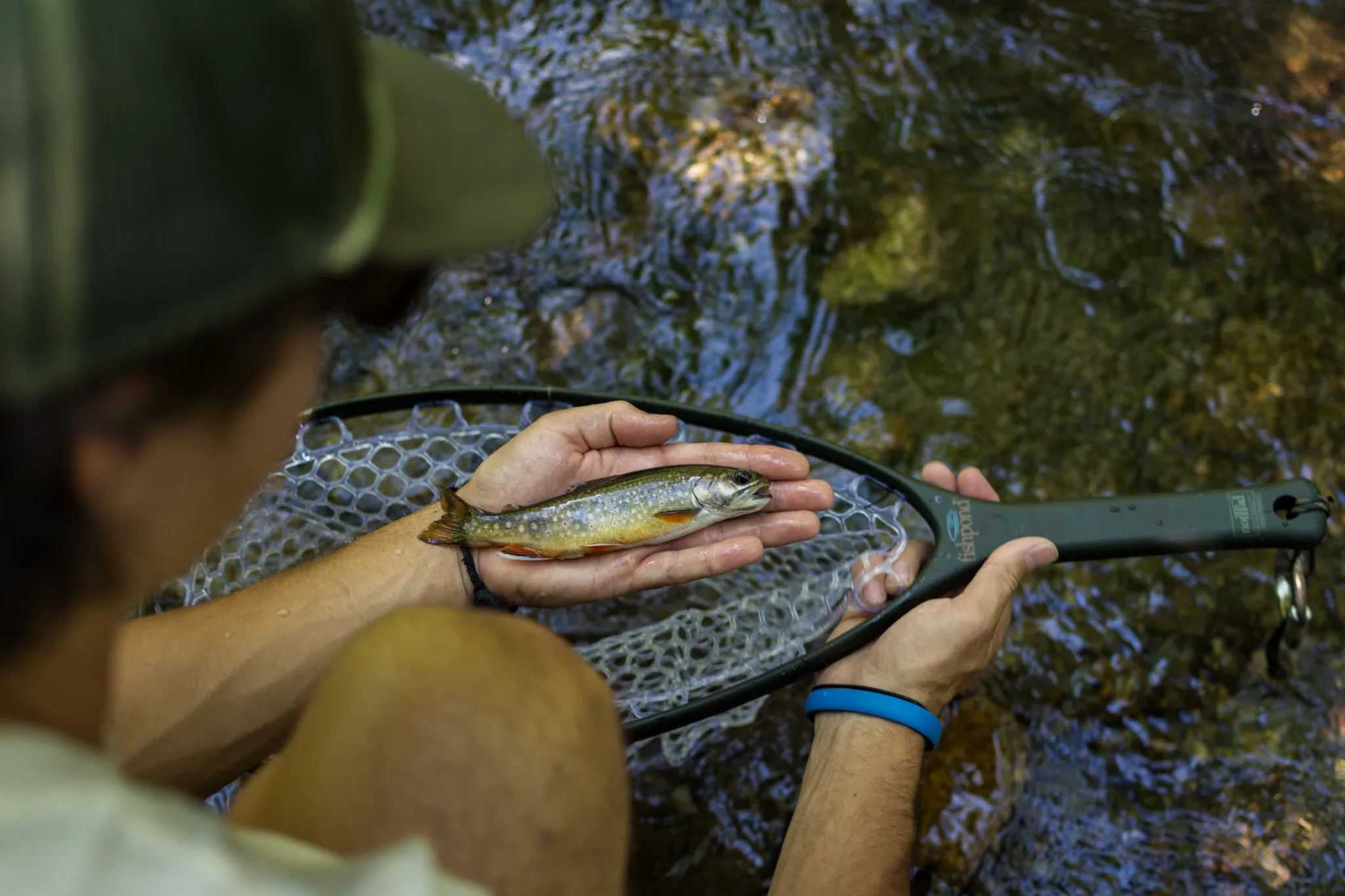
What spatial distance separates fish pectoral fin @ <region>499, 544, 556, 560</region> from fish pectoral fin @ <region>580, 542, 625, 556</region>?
128mm

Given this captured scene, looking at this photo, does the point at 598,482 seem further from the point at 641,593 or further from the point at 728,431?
the point at 641,593

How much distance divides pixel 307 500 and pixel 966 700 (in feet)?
8.85

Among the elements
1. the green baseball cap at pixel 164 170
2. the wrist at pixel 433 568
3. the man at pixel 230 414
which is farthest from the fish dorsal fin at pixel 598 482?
the green baseball cap at pixel 164 170

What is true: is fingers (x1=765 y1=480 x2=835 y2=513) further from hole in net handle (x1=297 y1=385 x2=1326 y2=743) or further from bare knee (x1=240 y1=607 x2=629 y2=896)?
bare knee (x1=240 y1=607 x2=629 y2=896)

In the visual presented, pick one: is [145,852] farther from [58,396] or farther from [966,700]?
[966,700]

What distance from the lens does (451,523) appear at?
3041 millimetres

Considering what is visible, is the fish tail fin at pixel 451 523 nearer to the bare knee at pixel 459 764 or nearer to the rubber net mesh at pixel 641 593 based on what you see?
the rubber net mesh at pixel 641 593

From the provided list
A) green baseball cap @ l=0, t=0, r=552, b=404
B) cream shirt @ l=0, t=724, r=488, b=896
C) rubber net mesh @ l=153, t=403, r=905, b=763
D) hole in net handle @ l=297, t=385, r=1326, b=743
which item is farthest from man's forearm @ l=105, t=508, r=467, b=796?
green baseball cap @ l=0, t=0, r=552, b=404

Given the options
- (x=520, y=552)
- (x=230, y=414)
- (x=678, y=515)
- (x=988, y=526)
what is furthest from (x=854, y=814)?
(x=230, y=414)

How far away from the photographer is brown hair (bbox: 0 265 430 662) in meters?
0.95

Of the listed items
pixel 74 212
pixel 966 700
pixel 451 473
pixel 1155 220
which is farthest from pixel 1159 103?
pixel 74 212

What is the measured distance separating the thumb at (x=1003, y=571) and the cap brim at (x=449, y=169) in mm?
1916

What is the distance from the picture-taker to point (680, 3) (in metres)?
5.28

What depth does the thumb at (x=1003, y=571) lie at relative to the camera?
282 centimetres
